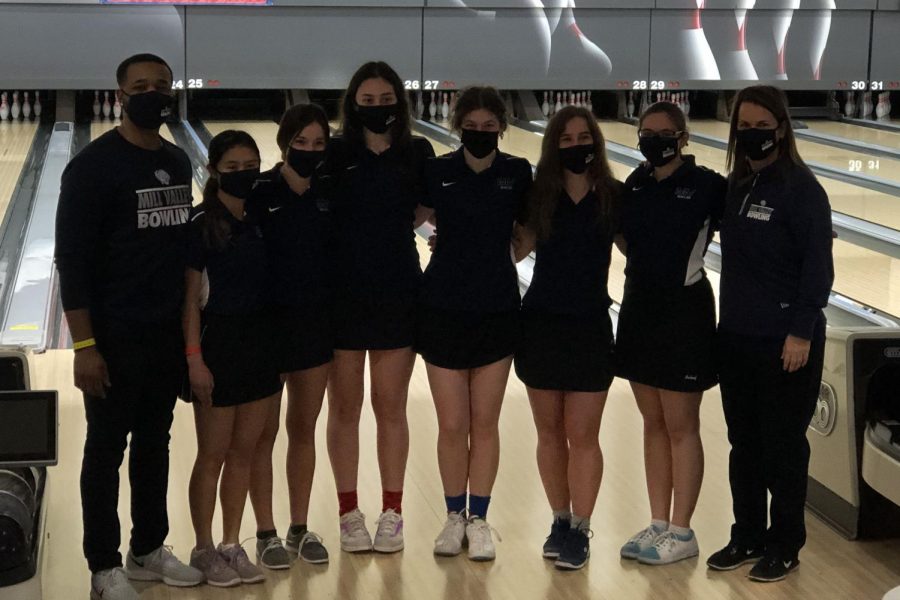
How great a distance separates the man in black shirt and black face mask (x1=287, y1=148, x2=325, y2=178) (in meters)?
0.24

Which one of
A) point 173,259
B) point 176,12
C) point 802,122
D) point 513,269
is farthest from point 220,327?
point 802,122

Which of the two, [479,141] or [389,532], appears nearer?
[479,141]

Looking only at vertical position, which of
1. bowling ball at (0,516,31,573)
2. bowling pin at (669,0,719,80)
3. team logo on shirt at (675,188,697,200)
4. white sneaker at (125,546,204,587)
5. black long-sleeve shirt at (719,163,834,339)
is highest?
bowling pin at (669,0,719,80)

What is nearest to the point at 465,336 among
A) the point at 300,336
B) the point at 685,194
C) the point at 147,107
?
the point at 300,336

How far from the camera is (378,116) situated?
3006mm

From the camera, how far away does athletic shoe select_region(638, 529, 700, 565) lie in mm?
3092

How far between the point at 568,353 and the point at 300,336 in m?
0.66

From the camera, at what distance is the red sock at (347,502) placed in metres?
3.20

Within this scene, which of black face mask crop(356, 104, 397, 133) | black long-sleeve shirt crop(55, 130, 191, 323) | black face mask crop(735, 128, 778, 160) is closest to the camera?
black long-sleeve shirt crop(55, 130, 191, 323)

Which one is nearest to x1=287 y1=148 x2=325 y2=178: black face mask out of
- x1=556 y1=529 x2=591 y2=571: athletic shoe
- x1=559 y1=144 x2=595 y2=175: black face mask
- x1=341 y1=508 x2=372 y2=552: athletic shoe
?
x1=559 y1=144 x2=595 y2=175: black face mask

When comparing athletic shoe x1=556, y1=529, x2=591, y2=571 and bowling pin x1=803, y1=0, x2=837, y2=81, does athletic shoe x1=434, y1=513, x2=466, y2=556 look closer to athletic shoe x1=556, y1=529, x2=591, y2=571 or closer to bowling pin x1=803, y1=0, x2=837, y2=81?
athletic shoe x1=556, y1=529, x2=591, y2=571

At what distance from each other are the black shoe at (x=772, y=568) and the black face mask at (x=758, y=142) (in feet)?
3.18

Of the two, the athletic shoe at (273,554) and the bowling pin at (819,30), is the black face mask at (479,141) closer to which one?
the athletic shoe at (273,554)

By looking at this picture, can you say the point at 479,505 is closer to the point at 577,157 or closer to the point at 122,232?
the point at 577,157
